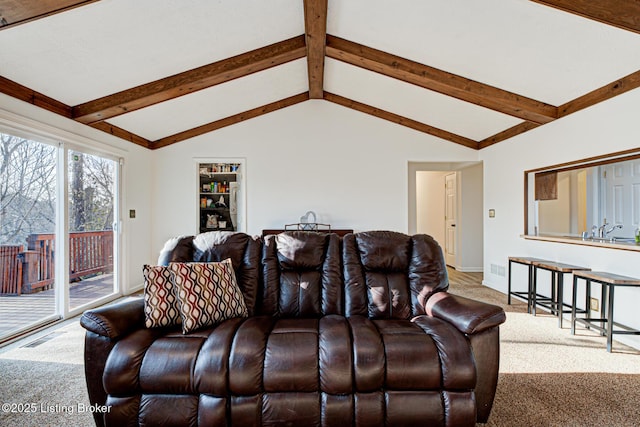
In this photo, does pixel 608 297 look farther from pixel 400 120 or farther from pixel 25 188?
pixel 25 188

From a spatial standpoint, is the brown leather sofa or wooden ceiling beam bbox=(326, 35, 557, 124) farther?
wooden ceiling beam bbox=(326, 35, 557, 124)

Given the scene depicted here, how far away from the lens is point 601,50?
8.84 feet

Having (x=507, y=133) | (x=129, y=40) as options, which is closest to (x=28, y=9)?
(x=129, y=40)

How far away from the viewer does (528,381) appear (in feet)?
7.50

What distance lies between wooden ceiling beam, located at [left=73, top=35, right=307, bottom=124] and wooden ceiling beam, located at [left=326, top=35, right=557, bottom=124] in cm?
55

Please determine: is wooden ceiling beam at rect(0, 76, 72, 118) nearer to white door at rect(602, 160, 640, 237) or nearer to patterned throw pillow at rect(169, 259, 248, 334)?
patterned throw pillow at rect(169, 259, 248, 334)

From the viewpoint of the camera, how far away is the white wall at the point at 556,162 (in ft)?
9.67

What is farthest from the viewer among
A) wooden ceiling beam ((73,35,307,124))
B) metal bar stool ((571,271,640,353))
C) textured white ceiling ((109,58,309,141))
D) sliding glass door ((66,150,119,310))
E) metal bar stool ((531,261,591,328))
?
textured white ceiling ((109,58,309,141))

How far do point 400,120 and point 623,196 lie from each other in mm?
3233

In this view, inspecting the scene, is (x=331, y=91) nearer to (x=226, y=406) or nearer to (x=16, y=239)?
(x=16, y=239)

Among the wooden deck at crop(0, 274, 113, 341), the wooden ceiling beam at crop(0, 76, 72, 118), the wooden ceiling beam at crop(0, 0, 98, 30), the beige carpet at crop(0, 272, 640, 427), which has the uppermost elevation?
the wooden ceiling beam at crop(0, 0, 98, 30)

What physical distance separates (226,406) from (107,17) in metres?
2.96

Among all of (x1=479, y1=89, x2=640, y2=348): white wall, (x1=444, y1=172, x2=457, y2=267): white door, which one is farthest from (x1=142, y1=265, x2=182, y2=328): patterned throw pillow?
(x1=444, y1=172, x2=457, y2=267): white door

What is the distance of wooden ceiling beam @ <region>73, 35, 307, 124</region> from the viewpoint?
3670mm
